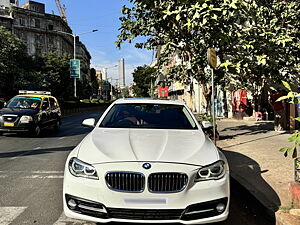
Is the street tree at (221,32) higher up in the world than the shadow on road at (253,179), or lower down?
higher up

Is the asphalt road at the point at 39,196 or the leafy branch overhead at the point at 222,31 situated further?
the leafy branch overhead at the point at 222,31

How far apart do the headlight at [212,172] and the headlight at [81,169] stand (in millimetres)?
1047

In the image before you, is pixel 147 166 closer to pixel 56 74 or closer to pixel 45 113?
pixel 45 113

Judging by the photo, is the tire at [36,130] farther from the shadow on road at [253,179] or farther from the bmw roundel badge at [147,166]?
the bmw roundel badge at [147,166]

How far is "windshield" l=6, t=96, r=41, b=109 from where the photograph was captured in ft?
40.1

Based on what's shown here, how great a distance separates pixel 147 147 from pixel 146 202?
65 cm

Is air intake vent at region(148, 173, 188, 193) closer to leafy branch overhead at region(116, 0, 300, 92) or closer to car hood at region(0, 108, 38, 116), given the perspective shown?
leafy branch overhead at region(116, 0, 300, 92)

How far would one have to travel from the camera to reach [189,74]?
1014cm

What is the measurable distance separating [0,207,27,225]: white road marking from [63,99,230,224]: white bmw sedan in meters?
0.99

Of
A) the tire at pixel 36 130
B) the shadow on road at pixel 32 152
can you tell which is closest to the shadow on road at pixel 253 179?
the shadow on road at pixel 32 152

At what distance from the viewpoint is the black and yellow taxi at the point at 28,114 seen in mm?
10977

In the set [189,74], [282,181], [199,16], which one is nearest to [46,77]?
[189,74]

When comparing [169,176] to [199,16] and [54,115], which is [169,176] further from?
[54,115]

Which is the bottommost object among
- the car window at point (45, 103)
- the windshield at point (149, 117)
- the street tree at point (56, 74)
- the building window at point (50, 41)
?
the windshield at point (149, 117)
